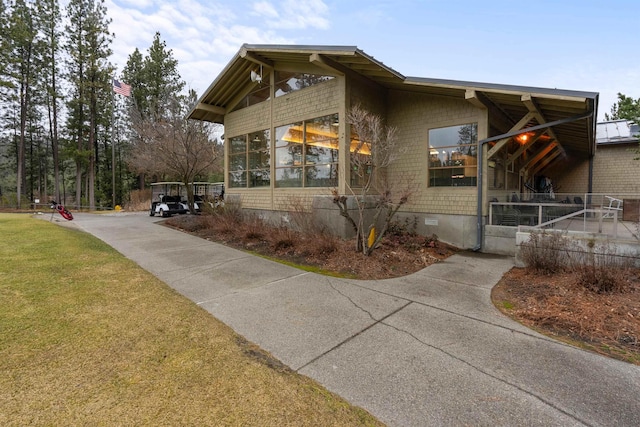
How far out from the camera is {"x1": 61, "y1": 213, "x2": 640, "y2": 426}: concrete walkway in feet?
7.58

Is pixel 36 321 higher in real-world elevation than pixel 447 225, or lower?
lower

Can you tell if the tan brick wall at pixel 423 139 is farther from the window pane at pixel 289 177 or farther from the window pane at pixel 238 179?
the window pane at pixel 238 179

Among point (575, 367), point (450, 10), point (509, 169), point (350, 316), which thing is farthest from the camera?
point (450, 10)

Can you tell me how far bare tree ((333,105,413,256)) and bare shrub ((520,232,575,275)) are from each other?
279 cm

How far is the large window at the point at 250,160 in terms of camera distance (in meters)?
11.5

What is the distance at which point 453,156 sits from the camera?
915cm

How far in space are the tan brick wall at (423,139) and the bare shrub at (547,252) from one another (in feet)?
8.61

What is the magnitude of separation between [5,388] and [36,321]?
147 cm

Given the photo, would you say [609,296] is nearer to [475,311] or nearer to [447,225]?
[475,311]

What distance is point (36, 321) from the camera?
341cm

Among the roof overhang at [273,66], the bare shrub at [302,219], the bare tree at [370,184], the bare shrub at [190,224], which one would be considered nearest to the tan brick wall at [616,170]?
the bare tree at [370,184]

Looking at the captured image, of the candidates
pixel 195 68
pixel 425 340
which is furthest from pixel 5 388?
pixel 195 68

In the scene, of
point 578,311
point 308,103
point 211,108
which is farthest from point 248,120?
point 578,311

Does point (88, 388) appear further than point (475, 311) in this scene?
No
